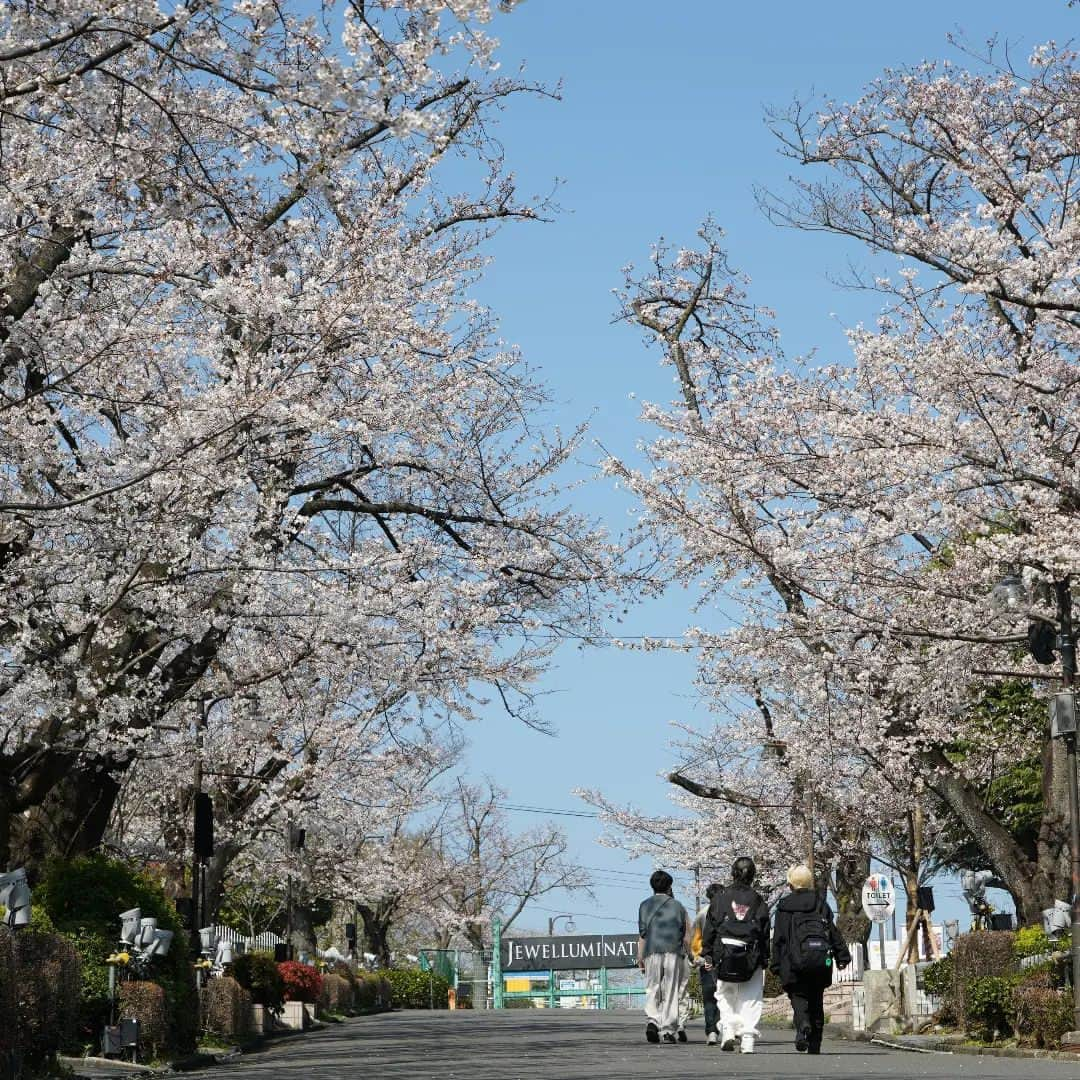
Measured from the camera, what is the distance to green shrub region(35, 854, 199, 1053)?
1588 centimetres

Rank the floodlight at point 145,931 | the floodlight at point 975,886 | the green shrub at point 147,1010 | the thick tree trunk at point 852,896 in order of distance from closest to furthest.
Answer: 1. the floodlight at point 145,931
2. the green shrub at point 147,1010
3. the floodlight at point 975,886
4. the thick tree trunk at point 852,896

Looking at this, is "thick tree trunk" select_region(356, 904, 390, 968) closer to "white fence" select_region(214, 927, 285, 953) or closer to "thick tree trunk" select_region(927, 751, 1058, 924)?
"white fence" select_region(214, 927, 285, 953)

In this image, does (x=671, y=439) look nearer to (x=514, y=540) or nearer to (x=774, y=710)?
(x=514, y=540)

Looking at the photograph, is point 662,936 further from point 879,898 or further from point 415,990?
point 415,990

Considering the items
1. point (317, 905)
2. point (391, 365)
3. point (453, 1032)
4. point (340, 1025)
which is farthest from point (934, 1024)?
point (317, 905)

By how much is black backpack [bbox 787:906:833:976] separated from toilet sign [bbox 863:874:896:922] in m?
8.96

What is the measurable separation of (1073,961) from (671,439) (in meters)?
10.4

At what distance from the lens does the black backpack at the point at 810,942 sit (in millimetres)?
15109

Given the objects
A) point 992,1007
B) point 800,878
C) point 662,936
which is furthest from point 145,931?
point 992,1007

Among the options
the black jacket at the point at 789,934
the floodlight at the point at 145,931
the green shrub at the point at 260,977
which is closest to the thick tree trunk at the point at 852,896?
the green shrub at the point at 260,977

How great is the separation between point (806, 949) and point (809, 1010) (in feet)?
2.87

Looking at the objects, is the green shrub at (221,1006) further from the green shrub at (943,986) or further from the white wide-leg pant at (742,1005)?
the green shrub at (943,986)

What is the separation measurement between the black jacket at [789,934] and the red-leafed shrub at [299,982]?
15758mm

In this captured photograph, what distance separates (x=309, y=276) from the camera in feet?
63.6
